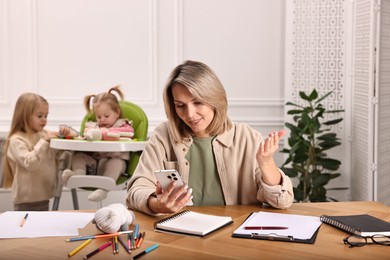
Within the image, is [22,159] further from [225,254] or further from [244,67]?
[225,254]

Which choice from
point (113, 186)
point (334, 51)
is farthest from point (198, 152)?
point (334, 51)

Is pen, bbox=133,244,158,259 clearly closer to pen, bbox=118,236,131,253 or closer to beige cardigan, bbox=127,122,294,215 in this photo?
pen, bbox=118,236,131,253

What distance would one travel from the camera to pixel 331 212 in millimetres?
2617

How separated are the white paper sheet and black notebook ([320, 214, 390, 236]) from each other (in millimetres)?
876

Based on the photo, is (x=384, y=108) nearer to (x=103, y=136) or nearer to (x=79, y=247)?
(x=103, y=136)

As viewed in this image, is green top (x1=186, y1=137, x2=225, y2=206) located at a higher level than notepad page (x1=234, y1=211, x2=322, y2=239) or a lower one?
higher

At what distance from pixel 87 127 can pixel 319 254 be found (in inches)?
126

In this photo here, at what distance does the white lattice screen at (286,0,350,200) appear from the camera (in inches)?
218

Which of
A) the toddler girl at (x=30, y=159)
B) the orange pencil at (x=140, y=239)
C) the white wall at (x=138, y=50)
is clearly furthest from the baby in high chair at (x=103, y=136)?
the orange pencil at (x=140, y=239)

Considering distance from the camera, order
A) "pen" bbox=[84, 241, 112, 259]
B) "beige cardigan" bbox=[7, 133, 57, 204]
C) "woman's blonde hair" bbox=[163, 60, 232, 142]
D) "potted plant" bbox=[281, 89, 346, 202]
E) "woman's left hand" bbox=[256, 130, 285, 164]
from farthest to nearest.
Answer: "potted plant" bbox=[281, 89, 346, 202], "beige cardigan" bbox=[7, 133, 57, 204], "woman's blonde hair" bbox=[163, 60, 232, 142], "woman's left hand" bbox=[256, 130, 285, 164], "pen" bbox=[84, 241, 112, 259]

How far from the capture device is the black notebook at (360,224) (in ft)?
7.27

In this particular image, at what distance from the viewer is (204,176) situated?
2891 mm

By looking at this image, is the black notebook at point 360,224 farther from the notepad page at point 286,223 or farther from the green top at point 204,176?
the green top at point 204,176

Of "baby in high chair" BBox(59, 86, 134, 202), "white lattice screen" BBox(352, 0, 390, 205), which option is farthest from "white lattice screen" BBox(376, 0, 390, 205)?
"baby in high chair" BBox(59, 86, 134, 202)
